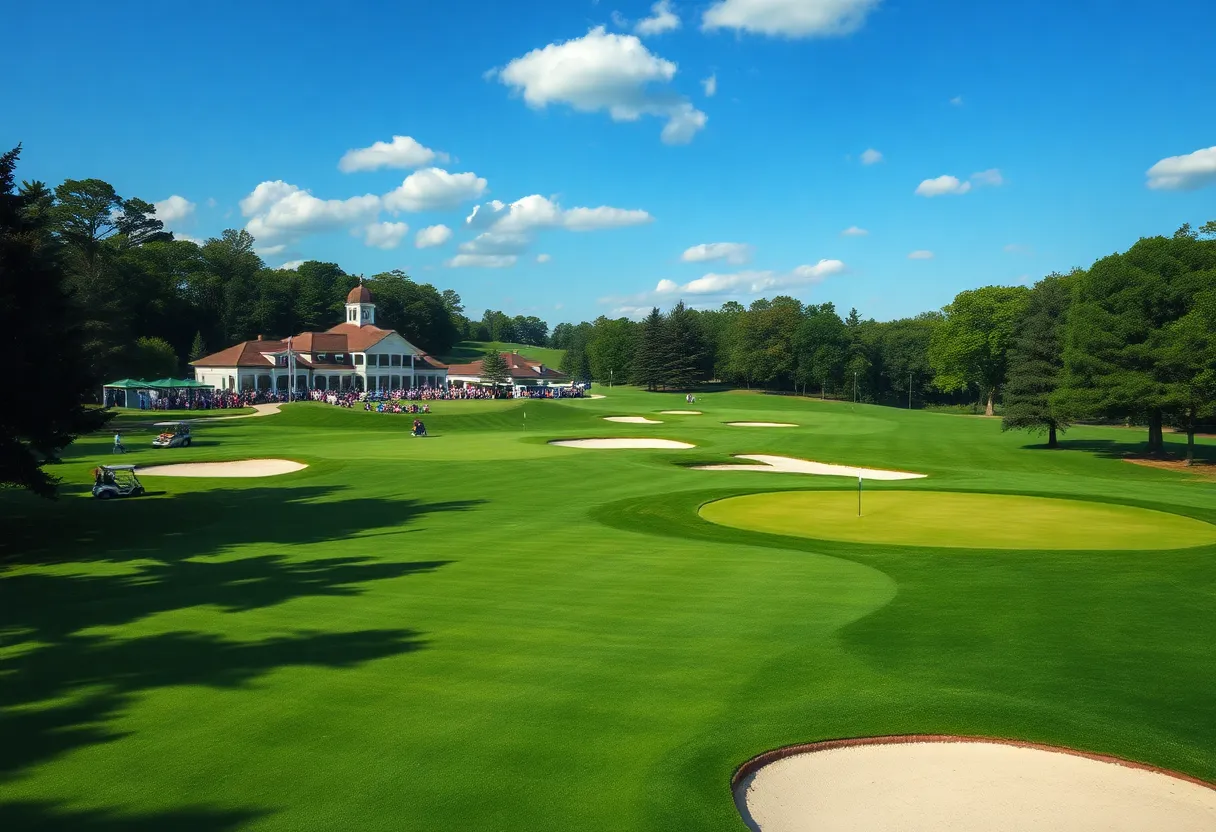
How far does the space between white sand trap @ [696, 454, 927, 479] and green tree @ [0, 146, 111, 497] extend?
24.3 metres

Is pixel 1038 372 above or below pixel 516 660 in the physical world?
above

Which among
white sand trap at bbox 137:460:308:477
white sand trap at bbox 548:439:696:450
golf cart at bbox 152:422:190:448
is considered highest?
golf cart at bbox 152:422:190:448

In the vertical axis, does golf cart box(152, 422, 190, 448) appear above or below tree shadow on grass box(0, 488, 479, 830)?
above

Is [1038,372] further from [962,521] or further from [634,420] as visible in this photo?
[962,521]

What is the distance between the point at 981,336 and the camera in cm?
9844

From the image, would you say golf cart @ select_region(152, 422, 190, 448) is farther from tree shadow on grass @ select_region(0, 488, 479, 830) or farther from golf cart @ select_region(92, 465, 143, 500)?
tree shadow on grass @ select_region(0, 488, 479, 830)

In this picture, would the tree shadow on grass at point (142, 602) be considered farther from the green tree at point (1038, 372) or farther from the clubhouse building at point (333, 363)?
the clubhouse building at point (333, 363)

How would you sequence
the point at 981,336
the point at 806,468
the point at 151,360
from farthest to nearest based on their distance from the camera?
the point at 981,336
the point at 151,360
the point at 806,468

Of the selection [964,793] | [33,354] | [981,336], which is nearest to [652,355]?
[981,336]

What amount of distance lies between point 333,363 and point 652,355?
1885 inches

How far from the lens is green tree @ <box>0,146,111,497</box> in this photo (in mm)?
17359

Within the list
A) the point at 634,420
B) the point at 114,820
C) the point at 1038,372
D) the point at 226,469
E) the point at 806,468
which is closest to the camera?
the point at 114,820

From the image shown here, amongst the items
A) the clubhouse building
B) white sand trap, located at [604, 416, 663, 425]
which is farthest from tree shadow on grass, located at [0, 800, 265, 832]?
the clubhouse building

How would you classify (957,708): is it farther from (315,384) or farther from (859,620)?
(315,384)
